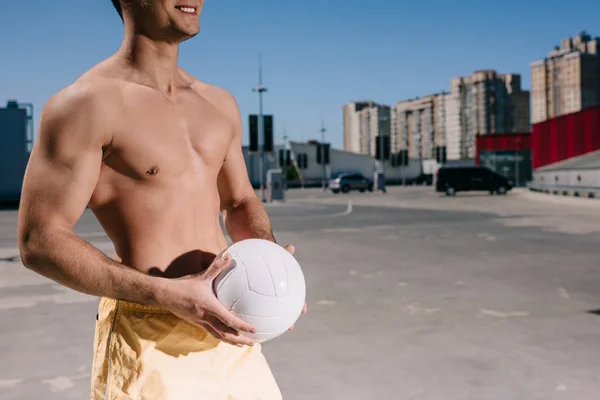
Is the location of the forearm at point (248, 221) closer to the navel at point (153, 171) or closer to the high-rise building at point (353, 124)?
the navel at point (153, 171)

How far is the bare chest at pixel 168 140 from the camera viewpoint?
6.03 ft

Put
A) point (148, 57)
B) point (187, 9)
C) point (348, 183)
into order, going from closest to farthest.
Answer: point (187, 9)
point (148, 57)
point (348, 183)

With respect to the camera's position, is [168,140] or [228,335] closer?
[228,335]

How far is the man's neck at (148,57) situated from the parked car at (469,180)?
124 feet

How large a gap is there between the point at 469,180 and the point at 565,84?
203 ft

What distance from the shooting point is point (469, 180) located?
39.2m

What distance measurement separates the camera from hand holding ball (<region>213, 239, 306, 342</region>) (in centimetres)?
177

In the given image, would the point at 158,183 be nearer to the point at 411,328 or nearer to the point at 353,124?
the point at 411,328

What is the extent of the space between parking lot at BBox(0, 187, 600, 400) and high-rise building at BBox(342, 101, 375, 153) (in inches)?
5097

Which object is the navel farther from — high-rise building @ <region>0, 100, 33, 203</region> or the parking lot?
high-rise building @ <region>0, 100, 33, 203</region>

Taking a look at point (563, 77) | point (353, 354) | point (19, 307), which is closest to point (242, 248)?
point (353, 354)

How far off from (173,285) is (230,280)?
0.53ft

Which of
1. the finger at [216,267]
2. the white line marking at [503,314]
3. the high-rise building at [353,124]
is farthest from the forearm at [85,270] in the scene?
the high-rise building at [353,124]

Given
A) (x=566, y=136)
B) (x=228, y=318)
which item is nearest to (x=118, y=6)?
(x=228, y=318)
